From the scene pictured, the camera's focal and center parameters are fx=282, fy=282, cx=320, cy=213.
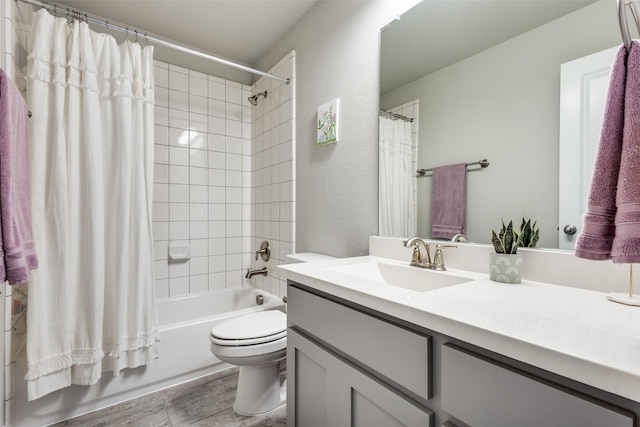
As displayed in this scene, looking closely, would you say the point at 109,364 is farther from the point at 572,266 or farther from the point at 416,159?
the point at 572,266

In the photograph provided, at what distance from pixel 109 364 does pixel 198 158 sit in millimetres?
1558

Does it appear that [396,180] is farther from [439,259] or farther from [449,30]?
[449,30]

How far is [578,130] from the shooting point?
2.61ft

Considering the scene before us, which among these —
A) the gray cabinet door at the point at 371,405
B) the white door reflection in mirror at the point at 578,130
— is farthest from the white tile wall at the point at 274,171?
the white door reflection in mirror at the point at 578,130

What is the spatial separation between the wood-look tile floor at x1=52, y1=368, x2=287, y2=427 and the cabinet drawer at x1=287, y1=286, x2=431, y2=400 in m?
0.90

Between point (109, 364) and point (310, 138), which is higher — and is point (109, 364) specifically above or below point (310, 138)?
below

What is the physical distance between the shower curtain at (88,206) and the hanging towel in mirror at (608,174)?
192 centimetres

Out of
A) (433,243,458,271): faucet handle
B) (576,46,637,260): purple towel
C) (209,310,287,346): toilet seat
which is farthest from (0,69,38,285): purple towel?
(576,46,637,260): purple towel

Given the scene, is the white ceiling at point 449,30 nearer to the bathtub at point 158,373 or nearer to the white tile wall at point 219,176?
the white tile wall at point 219,176

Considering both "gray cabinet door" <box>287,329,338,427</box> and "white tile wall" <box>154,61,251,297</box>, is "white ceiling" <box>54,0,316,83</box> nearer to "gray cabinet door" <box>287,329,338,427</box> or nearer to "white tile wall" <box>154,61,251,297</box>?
"white tile wall" <box>154,61,251,297</box>

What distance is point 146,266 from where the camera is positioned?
1657mm

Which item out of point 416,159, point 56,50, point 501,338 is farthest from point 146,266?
point 501,338

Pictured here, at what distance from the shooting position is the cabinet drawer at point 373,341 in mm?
622

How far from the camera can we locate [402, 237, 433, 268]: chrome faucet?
1.11 m
